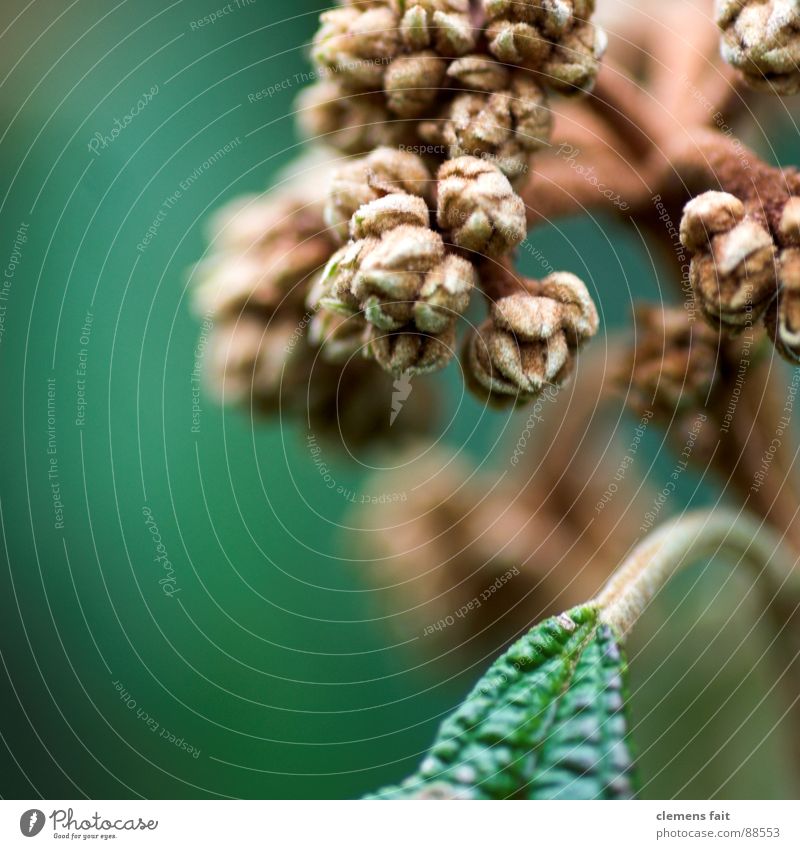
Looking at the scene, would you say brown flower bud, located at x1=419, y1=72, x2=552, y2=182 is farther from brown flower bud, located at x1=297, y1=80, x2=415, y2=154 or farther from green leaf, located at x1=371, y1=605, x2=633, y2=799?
green leaf, located at x1=371, y1=605, x2=633, y2=799

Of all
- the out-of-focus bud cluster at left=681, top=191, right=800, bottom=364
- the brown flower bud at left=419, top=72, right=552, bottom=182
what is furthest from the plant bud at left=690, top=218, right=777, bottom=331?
the brown flower bud at left=419, top=72, right=552, bottom=182

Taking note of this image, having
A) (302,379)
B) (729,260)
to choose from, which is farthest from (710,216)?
(302,379)

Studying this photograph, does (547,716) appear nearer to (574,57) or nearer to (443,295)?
(443,295)

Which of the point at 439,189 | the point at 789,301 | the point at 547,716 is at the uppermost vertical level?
the point at 439,189

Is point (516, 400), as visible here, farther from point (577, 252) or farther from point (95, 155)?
point (95, 155)
